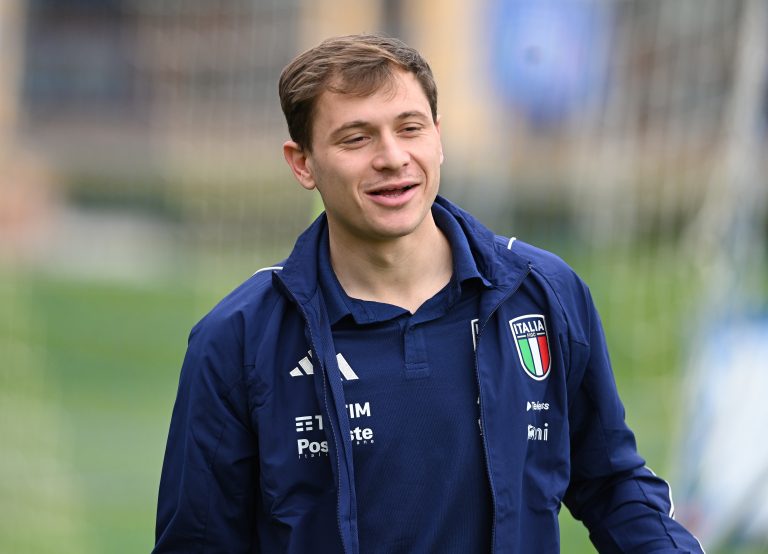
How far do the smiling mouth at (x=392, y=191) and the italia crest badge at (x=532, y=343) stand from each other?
0.93 ft

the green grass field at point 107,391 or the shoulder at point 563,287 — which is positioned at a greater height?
the shoulder at point 563,287

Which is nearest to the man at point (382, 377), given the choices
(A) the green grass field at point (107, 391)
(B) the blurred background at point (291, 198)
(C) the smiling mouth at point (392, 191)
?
(C) the smiling mouth at point (392, 191)

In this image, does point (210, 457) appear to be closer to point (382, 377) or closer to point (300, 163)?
point (382, 377)

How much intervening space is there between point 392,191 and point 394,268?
144mm

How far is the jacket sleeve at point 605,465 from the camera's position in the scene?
2.46 meters

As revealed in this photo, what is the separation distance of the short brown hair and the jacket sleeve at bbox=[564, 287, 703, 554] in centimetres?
48

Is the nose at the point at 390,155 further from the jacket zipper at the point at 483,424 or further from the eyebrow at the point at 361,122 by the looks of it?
the jacket zipper at the point at 483,424

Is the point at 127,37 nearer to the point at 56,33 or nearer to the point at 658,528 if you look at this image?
the point at 56,33

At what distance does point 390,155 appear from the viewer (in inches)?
91.8

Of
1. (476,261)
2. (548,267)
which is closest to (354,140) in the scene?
(476,261)

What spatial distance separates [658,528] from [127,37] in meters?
21.3

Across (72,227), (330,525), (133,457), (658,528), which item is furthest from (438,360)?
(72,227)

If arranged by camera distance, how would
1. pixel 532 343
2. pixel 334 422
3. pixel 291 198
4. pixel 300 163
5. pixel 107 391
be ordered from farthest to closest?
1. pixel 291 198
2. pixel 107 391
3. pixel 300 163
4. pixel 532 343
5. pixel 334 422

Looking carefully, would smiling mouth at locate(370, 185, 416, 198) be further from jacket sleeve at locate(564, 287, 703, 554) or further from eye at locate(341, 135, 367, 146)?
jacket sleeve at locate(564, 287, 703, 554)
